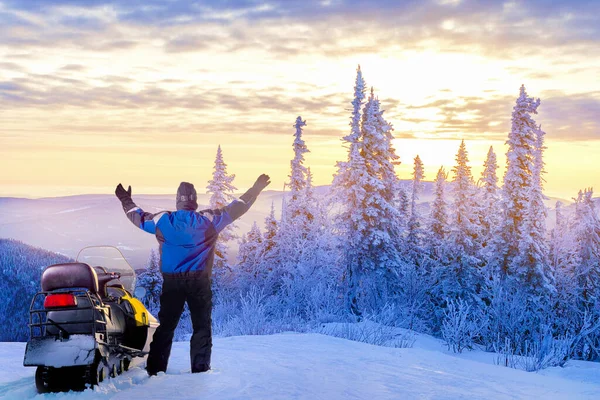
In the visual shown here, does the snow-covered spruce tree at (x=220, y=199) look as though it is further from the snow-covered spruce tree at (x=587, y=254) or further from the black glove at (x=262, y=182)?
the black glove at (x=262, y=182)

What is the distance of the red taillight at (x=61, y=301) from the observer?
5816mm

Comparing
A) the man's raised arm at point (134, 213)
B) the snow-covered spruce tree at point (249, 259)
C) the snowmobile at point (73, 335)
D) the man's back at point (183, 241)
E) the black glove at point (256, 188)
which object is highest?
the black glove at point (256, 188)

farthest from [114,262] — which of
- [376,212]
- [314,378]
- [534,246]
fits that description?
[534,246]

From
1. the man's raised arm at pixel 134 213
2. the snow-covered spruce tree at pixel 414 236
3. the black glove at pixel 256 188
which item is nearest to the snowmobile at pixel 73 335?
the man's raised arm at pixel 134 213

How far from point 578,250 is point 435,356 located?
32600 mm

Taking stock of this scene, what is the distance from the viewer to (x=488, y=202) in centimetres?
4603

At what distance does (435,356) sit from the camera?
8836 mm

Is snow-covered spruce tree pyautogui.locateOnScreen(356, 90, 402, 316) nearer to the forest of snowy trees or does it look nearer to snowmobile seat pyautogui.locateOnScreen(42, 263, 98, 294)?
the forest of snowy trees

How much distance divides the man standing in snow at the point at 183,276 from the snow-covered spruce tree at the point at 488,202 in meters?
31.4

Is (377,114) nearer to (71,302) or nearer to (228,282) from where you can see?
(228,282)

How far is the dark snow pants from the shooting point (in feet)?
21.2

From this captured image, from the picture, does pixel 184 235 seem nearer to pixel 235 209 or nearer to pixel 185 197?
pixel 185 197

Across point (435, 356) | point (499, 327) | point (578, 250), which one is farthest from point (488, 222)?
point (435, 356)

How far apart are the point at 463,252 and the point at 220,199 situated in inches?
609
